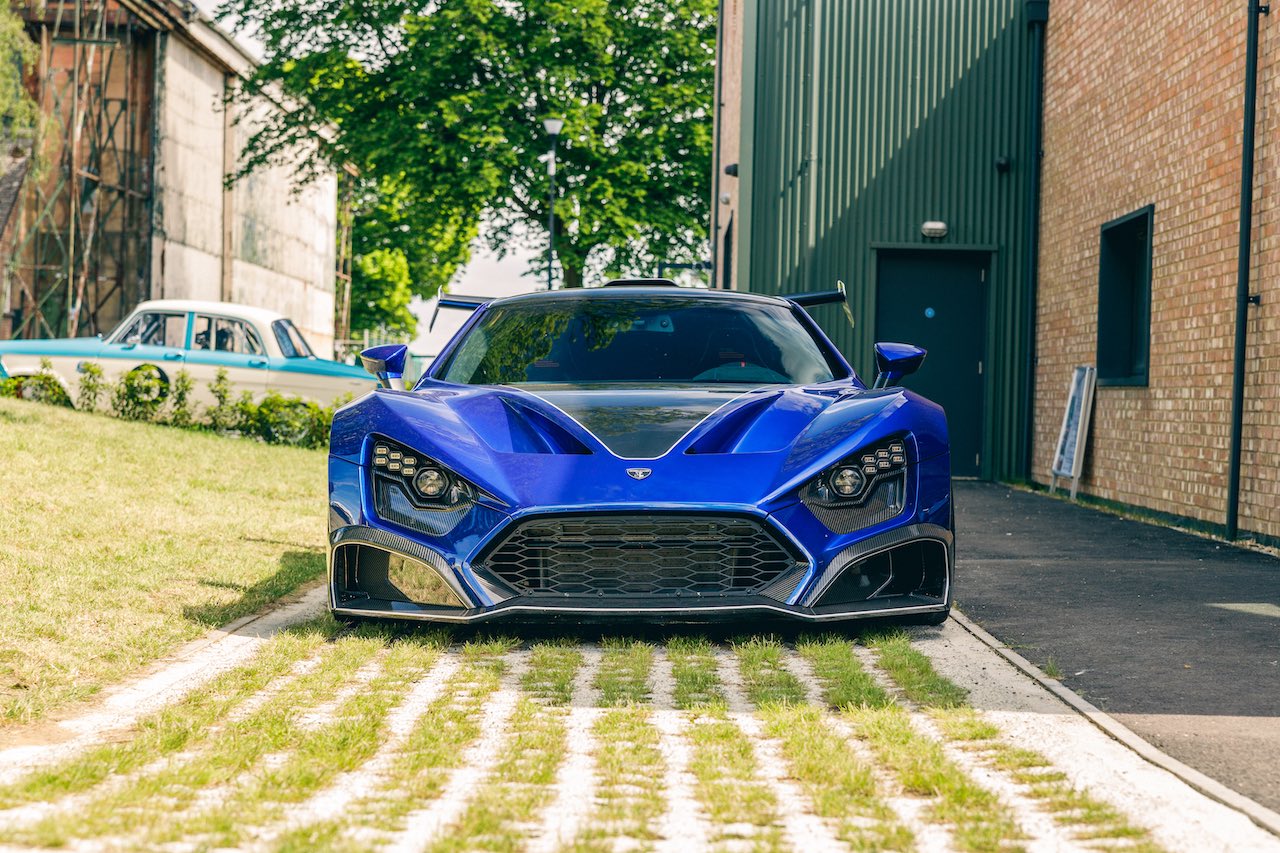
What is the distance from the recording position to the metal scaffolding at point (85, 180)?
3491 cm

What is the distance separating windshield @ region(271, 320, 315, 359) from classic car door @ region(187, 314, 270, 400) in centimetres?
28

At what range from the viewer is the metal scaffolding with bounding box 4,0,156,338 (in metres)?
34.9

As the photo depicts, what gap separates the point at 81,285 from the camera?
3522cm

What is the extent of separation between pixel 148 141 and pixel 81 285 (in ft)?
15.1

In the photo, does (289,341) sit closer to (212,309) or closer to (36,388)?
(212,309)

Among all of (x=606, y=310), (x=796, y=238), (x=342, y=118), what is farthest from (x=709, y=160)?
(x=606, y=310)

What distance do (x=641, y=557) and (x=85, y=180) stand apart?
34185 mm

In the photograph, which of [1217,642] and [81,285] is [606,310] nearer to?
[1217,642]

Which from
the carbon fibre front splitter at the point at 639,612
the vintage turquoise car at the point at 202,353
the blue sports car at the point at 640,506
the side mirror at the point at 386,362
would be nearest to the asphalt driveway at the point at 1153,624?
the blue sports car at the point at 640,506

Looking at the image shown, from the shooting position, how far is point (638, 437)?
541 cm

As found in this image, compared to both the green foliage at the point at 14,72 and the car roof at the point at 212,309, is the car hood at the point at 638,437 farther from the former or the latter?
the green foliage at the point at 14,72

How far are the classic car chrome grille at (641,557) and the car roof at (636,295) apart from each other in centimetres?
208

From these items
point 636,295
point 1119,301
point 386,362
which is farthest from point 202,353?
point 636,295

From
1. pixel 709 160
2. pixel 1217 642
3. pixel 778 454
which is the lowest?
pixel 1217 642
